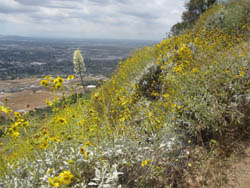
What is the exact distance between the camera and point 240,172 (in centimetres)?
194

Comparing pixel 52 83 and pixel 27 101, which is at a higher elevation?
pixel 52 83

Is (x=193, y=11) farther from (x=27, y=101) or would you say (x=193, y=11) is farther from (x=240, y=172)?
(x=27, y=101)

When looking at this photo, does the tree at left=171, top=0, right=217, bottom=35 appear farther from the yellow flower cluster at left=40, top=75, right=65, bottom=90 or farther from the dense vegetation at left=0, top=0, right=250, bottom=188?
the yellow flower cluster at left=40, top=75, right=65, bottom=90

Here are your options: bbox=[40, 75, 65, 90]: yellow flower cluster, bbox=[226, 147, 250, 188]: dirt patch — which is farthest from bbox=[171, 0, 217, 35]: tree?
bbox=[40, 75, 65, 90]: yellow flower cluster

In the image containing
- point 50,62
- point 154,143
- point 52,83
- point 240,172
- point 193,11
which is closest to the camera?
point 52,83

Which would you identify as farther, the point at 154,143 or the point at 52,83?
the point at 154,143

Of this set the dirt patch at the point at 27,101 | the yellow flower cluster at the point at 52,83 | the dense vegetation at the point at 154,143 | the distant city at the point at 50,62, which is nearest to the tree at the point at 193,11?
the distant city at the point at 50,62

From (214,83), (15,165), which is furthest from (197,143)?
(15,165)

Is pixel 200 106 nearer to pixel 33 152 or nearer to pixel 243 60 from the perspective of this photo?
pixel 243 60

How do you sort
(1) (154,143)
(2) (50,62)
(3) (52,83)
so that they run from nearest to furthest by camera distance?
(3) (52,83) < (1) (154,143) < (2) (50,62)

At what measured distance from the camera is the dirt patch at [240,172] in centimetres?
183

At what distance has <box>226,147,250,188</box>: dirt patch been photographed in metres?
1.83

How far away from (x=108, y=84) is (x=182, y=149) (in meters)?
4.22

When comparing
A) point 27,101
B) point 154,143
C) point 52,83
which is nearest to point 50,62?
point 27,101
